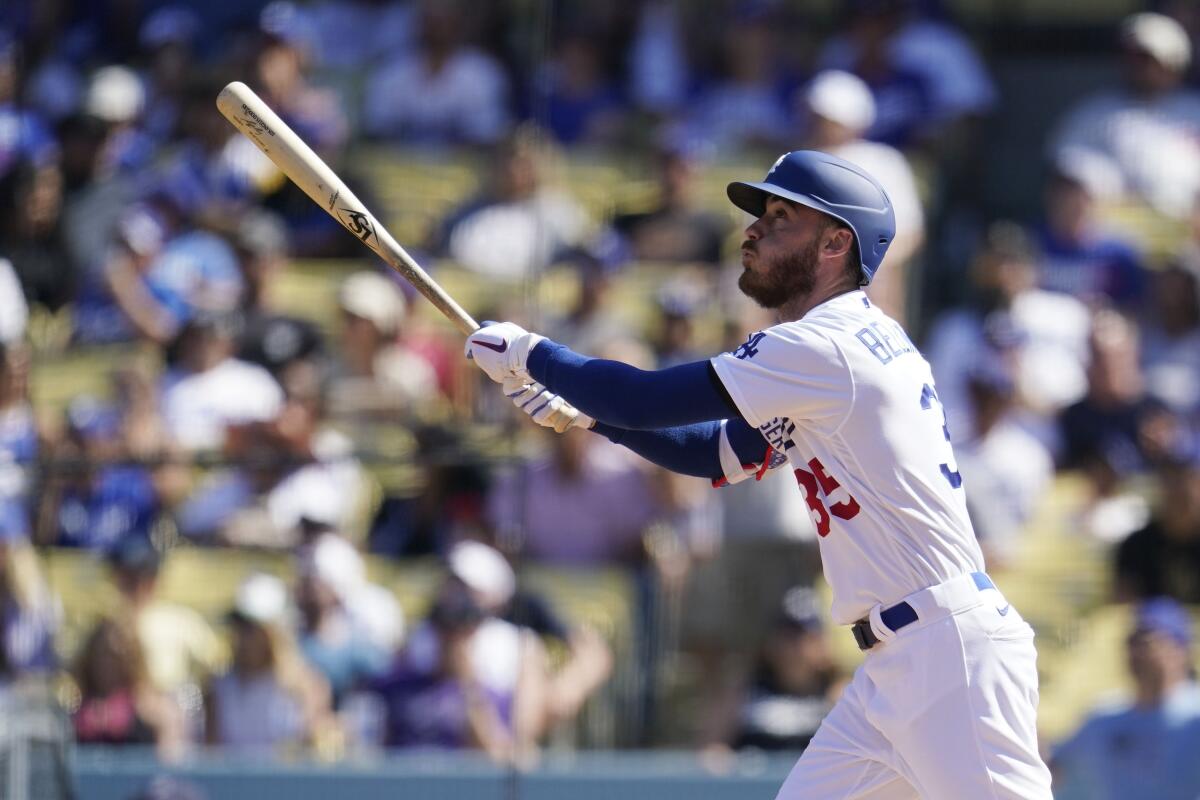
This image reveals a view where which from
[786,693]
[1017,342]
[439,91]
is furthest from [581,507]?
[439,91]

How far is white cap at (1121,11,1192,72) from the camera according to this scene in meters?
8.41

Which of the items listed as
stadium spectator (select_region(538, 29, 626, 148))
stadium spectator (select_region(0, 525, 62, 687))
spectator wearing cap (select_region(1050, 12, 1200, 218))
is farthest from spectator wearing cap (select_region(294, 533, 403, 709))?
spectator wearing cap (select_region(1050, 12, 1200, 218))

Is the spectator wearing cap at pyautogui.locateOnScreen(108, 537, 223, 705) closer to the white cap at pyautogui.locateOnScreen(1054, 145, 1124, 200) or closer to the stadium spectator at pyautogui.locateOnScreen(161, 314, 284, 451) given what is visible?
the stadium spectator at pyautogui.locateOnScreen(161, 314, 284, 451)

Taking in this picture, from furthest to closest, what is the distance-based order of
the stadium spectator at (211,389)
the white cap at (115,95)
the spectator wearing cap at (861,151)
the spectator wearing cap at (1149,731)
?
the white cap at (115,95), the spectator wearing cap at (861,151), the stadium spectator at (211,389), the spectator wearing cap at (1149,731)

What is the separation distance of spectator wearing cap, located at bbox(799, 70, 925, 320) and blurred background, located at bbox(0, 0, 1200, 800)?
0.9 inches

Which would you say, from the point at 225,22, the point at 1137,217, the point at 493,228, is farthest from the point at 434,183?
the point at 1137,217

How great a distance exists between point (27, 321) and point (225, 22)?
2.85m

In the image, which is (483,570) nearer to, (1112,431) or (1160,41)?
(1112,431)

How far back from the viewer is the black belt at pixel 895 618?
3949 mm

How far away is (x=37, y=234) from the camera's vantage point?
319 inches

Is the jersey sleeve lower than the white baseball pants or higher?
higher

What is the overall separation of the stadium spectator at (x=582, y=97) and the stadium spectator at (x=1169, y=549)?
3.21m

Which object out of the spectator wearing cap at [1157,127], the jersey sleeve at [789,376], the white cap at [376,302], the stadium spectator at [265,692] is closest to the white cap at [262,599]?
the stadium spectator at [265,692]

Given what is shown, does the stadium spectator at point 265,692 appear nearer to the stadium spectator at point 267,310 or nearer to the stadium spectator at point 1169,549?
the stadium spectator at point 267,310
